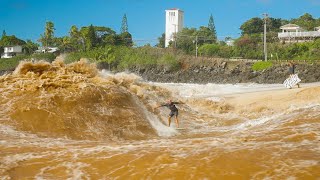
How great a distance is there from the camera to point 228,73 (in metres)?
49.2

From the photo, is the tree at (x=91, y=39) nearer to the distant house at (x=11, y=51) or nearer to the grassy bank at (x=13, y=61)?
the grassy bank at (x=13, y=61)

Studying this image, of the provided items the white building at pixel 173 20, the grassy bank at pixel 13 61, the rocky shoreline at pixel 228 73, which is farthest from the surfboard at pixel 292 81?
the white building at pixel 173 20

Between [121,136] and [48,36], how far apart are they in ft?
221

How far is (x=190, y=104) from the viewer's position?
19844mm

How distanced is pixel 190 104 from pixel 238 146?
39.9 ft

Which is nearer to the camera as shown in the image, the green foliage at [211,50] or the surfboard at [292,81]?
the surfboard at [292,81]

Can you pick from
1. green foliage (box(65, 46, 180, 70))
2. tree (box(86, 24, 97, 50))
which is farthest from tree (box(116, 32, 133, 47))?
green foliage (box(65, 46, 180, 70))

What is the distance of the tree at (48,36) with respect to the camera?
7369 cm

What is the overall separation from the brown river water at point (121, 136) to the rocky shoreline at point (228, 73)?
25.7m

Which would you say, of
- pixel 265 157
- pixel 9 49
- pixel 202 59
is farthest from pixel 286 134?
pixel 9 49

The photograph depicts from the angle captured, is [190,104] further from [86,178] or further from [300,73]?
[300,73]

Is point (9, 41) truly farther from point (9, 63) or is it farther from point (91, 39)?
point (91, 39)

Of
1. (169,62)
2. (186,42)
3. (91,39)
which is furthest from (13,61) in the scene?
(186,42)

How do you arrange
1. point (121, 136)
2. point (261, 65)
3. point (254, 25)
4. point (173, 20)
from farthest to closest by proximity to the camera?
1. point (173, 20)
2. point (254, 25)
3. point (261, 65)
4. point (121, 136)
